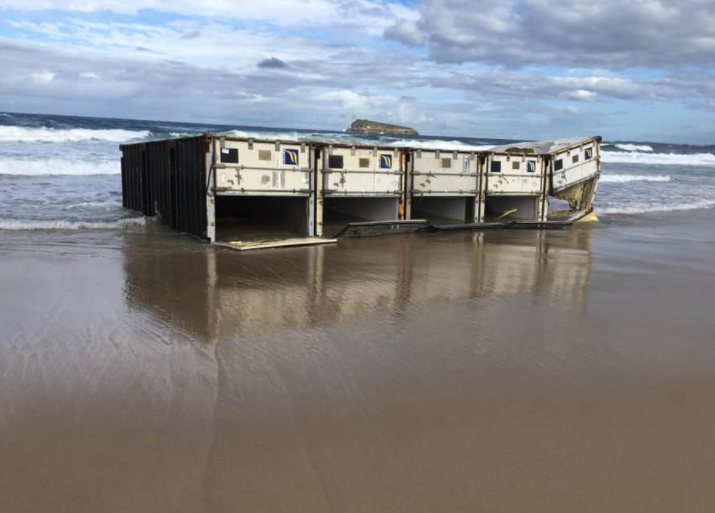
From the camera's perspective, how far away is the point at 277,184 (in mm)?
11031

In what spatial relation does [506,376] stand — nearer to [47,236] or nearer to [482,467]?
[482,467]

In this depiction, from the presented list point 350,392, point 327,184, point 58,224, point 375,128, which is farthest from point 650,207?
point 375,128

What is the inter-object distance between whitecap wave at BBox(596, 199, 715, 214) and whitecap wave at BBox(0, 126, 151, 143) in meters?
33.4

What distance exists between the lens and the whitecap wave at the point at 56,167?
84.0 feet

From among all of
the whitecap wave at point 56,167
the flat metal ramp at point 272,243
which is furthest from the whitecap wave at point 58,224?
the whitecap wave at point 56,167

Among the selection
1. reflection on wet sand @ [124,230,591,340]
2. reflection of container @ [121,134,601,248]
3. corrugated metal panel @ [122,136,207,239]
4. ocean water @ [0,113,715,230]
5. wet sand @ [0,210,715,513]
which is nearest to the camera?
wet sand @ [0,210,715,513]

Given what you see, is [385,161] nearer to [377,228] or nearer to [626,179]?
[377,228]

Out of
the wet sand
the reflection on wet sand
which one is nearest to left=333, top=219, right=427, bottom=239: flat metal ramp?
the reflection on wet sand

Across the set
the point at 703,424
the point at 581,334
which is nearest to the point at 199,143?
the point at 581,334

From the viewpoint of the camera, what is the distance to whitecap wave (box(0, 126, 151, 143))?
3783 cm

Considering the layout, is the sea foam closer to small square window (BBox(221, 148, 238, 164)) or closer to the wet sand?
small square window (BBox(221, 148, 238, 164))

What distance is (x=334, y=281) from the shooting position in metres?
7.81

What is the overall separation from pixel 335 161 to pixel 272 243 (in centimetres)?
232

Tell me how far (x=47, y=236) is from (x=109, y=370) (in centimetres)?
743
